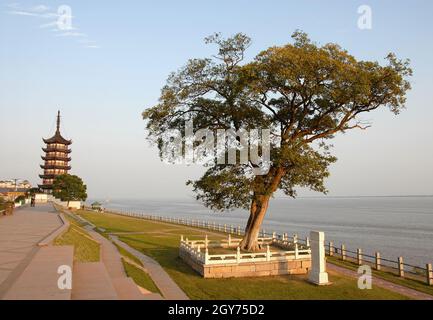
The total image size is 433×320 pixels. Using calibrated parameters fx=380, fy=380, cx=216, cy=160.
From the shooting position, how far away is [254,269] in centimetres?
2064

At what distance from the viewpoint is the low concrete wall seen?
66.1ft

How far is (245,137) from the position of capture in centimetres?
2488

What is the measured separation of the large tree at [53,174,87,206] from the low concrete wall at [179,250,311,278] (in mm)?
71796

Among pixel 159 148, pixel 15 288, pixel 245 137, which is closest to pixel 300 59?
pixel 245 137

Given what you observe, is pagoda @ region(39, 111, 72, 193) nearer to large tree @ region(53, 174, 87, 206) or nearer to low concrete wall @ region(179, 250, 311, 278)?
large tree @ region(53, 174, 87, 206)

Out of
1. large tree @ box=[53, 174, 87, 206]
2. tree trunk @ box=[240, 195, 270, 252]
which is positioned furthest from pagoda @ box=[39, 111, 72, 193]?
tree trunk @ box=[240, 195, 270, 252]

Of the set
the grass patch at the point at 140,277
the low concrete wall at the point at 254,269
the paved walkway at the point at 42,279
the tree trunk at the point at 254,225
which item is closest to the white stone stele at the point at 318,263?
the low concrete wall at the point at 254,269

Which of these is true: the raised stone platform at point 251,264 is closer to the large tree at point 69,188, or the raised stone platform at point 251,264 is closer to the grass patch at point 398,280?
the grass patch at point 398,280

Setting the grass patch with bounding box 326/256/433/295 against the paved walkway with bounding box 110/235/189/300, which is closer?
the paved walkway with bounding box 110/235/189/300

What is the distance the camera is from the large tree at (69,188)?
8619cm

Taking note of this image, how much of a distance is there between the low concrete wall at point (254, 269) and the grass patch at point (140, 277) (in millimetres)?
3094

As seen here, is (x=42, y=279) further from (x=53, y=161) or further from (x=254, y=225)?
(x=53, y=161)

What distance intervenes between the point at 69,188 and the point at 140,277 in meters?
74.0

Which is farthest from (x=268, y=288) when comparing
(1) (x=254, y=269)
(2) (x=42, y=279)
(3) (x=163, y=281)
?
(2) (x=42, y=279)
